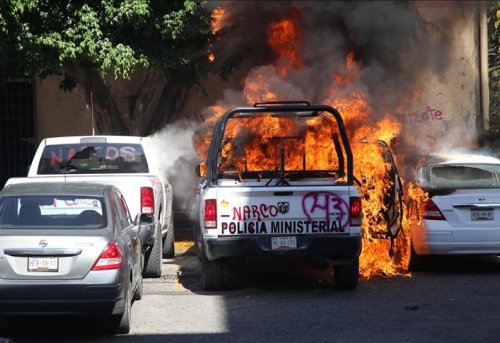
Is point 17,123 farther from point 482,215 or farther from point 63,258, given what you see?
point 63,258

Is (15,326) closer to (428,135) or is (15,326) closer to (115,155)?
(115,155)

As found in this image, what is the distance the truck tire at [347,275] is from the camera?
10.3 metres

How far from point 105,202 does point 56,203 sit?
444 mm

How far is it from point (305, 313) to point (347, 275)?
1314 millimetres

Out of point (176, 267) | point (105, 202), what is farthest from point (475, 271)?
point (105, 202)

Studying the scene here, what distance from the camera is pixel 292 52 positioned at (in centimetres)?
1440

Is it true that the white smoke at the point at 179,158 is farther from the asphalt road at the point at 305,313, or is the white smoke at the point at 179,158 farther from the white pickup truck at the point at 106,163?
the asphalt road at the point at 305,313

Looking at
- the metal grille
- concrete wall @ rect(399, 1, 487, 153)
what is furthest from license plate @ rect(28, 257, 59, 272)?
the metal grille

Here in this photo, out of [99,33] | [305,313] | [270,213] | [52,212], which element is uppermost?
[99,33]

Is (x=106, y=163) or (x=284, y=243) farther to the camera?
(x=106, y=163)

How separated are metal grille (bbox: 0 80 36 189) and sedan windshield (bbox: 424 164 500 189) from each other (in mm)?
9369

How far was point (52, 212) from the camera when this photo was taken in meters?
8.20

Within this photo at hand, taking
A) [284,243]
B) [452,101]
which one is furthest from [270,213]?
[452,101]

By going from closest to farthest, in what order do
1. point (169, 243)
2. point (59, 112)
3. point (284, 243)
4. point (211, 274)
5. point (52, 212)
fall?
point (52, 212) → point (284, 243) → point (211, 274) → point (169, 243) → point (59, 112)
